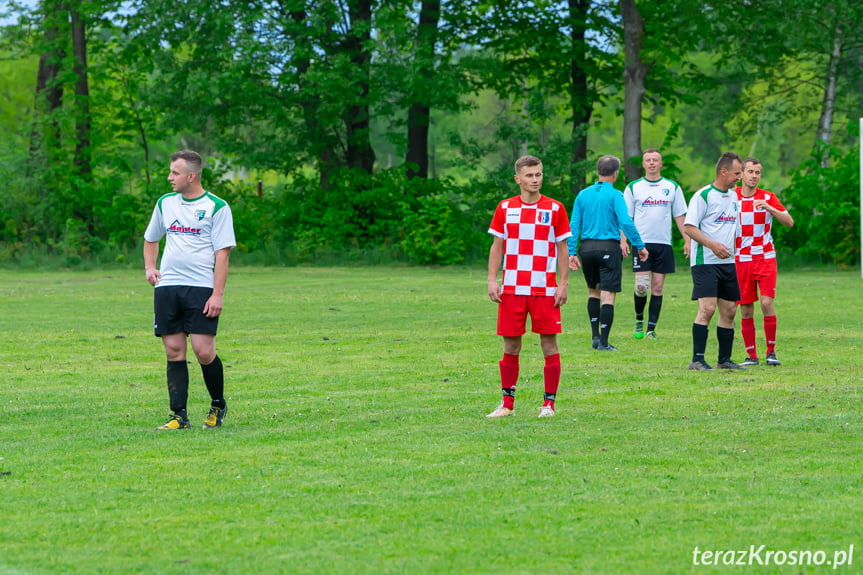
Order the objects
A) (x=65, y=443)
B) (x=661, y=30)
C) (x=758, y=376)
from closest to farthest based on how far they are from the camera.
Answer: (x=65, y=443), (x=758, y=376), (x=661, y=30)

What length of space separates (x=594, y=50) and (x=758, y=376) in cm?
2687

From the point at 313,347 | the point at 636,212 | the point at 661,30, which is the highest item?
the point at 661,30

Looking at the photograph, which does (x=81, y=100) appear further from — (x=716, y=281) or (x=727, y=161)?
(x=716, y=281)

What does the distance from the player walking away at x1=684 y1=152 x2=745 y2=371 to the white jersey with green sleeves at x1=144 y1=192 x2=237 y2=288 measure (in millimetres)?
4733

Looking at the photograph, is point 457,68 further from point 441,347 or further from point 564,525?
point 564,525

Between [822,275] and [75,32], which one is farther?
[75,32]

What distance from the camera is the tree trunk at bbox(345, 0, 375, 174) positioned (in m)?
32.7

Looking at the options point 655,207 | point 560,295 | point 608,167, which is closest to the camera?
point 560,295

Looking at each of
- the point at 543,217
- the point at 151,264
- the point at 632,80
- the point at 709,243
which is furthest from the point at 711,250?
the point at 632,80

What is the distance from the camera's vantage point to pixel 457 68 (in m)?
33.9

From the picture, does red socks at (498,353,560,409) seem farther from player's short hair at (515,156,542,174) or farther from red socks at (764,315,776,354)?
red socks at (764,315,776,354)

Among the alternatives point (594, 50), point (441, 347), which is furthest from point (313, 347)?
point (594, 50)

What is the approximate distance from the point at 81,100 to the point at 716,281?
92.6ft

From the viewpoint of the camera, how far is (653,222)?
46.3 feet
